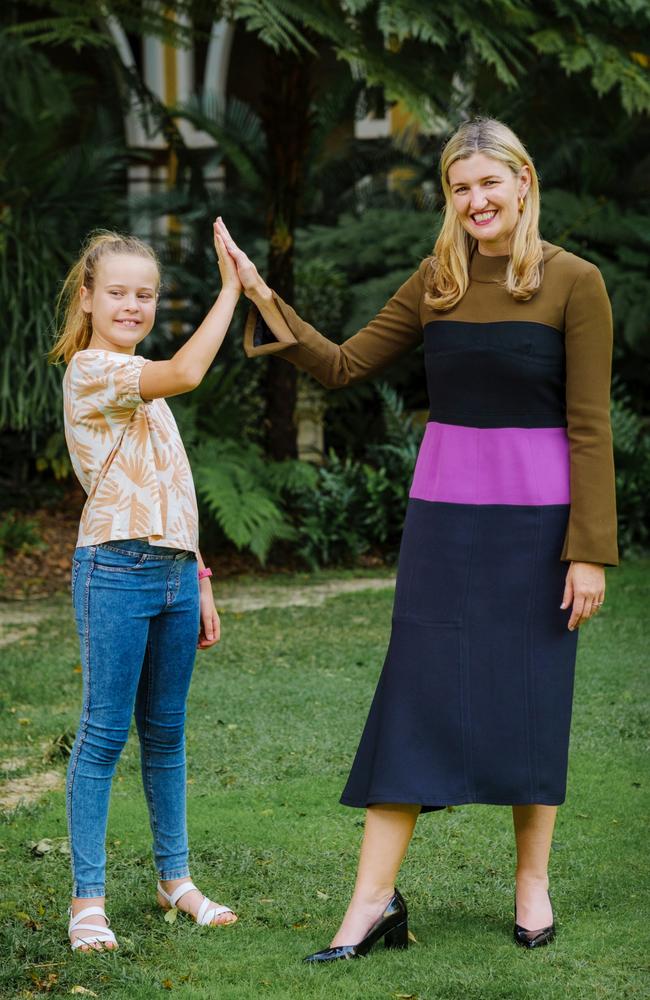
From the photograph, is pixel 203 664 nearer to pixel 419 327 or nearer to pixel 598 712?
pixel 598 712

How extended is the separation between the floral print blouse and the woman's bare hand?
2.97ft

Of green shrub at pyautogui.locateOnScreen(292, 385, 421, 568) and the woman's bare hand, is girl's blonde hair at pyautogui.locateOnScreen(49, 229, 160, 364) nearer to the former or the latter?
the woman's bare hand

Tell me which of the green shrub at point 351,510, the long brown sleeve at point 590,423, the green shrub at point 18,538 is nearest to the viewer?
the long brown sleeve at point 590,423

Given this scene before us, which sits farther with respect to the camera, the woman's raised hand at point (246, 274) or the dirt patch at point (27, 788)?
the dirt patch at point (27, 788)

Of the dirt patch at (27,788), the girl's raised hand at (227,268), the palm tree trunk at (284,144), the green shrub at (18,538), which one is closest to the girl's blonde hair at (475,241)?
the girl's raised hand at (227,268)

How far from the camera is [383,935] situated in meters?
3.26

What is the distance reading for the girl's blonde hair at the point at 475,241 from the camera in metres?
3.09

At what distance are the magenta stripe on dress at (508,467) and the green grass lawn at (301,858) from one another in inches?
43.9

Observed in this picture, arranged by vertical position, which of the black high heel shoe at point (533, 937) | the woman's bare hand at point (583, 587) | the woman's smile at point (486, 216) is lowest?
the black high heel shoe at point (533, 937)

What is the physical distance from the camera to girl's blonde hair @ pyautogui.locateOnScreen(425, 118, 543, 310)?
3092 millimetres

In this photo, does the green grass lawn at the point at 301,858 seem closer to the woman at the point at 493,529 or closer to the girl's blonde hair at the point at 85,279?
the woman at the point at 493,529

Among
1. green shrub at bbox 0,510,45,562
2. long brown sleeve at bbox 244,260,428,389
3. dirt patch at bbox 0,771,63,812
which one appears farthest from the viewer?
green shrub at bbox 0,510,45,562

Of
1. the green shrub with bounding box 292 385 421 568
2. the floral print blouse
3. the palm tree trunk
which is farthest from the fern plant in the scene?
the floral print blouse

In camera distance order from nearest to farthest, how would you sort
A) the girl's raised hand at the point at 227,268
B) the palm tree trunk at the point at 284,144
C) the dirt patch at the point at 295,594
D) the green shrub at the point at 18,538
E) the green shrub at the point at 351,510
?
1. the girl's raised hand at the point at 227,268
2. the dirt patch at the point at 295,594
3. the palm tree trunk at the point at 284,144
4. the green shrub at the point at 351,510
5. the green shrub at the point at 18,538
